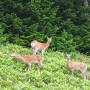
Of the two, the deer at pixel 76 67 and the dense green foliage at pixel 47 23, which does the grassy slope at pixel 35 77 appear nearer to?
the deer at pixel 76 67

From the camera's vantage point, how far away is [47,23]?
17219 mm

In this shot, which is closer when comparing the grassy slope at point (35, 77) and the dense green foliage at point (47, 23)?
the grassy slope at point (35, 77)

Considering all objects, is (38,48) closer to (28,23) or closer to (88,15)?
(28,23)

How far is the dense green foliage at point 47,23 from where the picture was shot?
16.2 m

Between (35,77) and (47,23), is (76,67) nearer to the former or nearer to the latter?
(35,77)

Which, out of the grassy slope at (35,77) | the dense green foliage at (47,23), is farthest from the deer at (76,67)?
the dense green foliage at (47,23)

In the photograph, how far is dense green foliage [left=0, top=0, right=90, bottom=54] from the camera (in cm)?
1617

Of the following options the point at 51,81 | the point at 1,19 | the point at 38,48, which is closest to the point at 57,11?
the point at 1,19

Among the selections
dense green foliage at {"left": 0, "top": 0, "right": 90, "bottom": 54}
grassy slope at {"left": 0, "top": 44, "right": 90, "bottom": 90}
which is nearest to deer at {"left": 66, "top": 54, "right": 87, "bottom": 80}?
grassy slope at {"left": 0, "top": 44, "right": 90, "bottom": 90}

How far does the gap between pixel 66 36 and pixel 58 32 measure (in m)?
1.15

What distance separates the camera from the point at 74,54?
15.6 m

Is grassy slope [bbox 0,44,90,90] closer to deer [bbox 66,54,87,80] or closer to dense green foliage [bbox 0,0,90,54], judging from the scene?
deer [bbox 66,54,87,80]

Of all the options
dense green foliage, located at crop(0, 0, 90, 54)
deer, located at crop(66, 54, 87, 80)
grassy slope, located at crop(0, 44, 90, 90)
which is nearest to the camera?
grassy slope, located at crop(0, 44, 90, 90)

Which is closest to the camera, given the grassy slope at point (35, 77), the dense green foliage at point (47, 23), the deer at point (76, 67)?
the grassy slope at point (35, 77)
